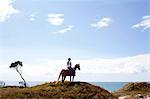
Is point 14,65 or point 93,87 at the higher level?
point 14,65

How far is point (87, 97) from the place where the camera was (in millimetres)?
47031

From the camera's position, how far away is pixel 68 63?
48.3 meters

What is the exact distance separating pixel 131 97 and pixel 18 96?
1902 centimetres

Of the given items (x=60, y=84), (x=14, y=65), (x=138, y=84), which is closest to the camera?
(x=60, y=84)

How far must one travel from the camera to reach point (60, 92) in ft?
155

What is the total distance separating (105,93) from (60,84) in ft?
19.6

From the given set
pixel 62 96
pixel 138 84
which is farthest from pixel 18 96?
pixel 138 84

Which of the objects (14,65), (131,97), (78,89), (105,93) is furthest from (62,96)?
(14,65)

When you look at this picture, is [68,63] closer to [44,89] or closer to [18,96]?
[44,89]

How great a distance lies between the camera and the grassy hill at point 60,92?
4631cm

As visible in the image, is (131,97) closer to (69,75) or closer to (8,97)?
(69,75)

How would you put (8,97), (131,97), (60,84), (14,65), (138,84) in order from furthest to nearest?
(14,65), (138,84), (131,97), (60,84), (8,97)

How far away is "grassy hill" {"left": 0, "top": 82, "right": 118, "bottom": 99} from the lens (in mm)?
46312

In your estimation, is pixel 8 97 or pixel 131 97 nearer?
pixel 8 97
